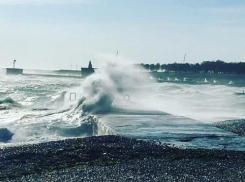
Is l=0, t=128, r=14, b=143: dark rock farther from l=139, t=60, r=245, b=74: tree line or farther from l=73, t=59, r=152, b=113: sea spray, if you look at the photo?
l=139, t=60, r=245, b=74: tree line

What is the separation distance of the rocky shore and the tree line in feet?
296

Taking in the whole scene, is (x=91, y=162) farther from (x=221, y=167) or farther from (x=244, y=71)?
(x=244, y=71)

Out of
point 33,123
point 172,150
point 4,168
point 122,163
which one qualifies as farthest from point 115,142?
point 33,123

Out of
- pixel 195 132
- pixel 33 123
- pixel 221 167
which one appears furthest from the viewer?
pixel 33 123

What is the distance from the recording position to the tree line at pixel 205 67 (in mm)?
98875

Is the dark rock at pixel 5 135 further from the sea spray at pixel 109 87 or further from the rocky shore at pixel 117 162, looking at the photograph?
the sea spray at pixel 109 87

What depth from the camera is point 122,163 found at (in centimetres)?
720

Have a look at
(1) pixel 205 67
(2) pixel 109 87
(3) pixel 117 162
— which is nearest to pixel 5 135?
(3) pixel 117 162

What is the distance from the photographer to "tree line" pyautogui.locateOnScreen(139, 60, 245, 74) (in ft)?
324

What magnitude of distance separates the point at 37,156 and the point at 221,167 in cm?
310

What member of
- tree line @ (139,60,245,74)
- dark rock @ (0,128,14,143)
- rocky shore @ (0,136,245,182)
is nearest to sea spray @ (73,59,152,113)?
dark rock @ (0,128,14,143)

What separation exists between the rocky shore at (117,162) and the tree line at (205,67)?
296 feet

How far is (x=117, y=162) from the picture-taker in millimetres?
7297

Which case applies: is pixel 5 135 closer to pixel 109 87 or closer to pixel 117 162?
pixel 117 162
